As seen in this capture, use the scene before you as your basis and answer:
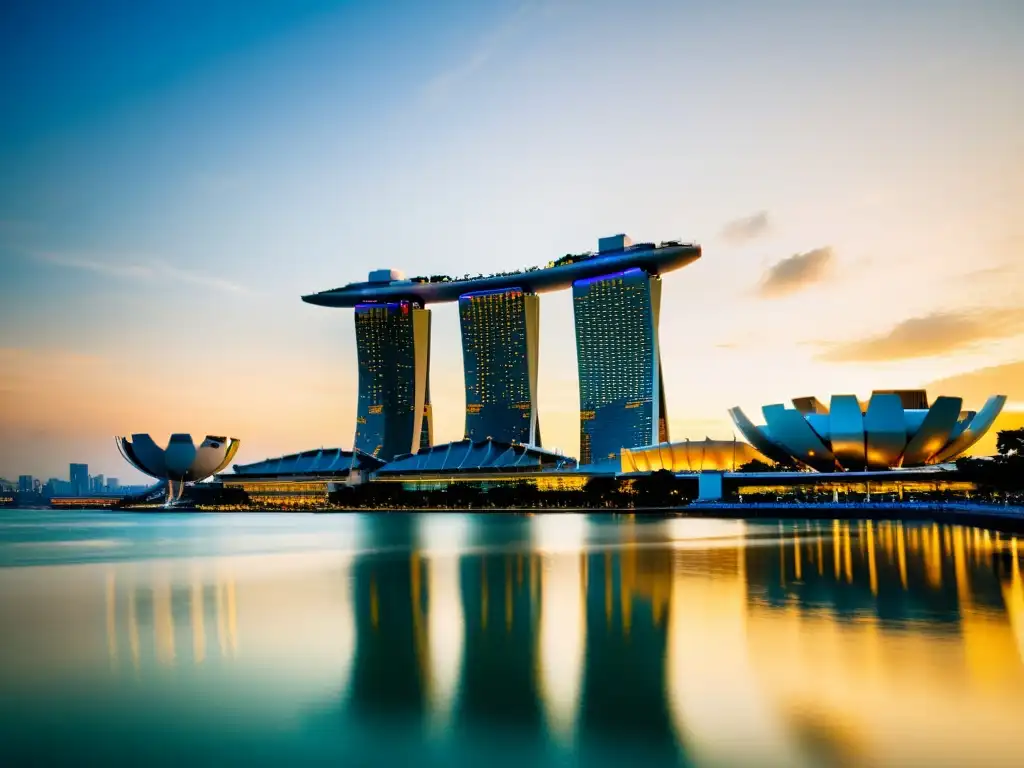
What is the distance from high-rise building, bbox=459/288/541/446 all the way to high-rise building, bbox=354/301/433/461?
849 centimetres

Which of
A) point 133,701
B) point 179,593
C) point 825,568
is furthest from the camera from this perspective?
point 825,568

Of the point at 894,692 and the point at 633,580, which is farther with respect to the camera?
the point at 633,580

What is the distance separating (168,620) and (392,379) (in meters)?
131

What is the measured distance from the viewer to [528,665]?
1316cm

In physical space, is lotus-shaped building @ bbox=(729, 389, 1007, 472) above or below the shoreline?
above

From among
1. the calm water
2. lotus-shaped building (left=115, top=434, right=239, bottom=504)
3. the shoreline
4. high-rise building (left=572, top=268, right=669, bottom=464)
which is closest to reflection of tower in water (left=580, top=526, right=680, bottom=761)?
the calm water

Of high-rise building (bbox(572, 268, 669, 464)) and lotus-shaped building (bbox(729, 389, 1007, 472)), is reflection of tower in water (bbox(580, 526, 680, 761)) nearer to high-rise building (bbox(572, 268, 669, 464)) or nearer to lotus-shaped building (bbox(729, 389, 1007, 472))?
lotus-shaped building (bbox(729, 389, 1007, 472))

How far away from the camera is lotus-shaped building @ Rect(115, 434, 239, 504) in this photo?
339 ft

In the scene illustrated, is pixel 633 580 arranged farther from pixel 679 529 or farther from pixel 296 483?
pixel 296 483

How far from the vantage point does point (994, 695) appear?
36.2ft

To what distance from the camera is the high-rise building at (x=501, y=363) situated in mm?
139625

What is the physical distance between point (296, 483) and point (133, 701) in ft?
338

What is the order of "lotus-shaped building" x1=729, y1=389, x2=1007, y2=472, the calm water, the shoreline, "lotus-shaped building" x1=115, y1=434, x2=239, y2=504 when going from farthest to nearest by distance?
"lotus-shaped building" x1=115, y1=434, x2=239, y2=504, "lotus-shaped building" x1=729, y1=389, x2=1007, y2=472, the shoreline, the calm water

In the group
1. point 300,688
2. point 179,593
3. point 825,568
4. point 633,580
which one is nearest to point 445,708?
point 300,688
